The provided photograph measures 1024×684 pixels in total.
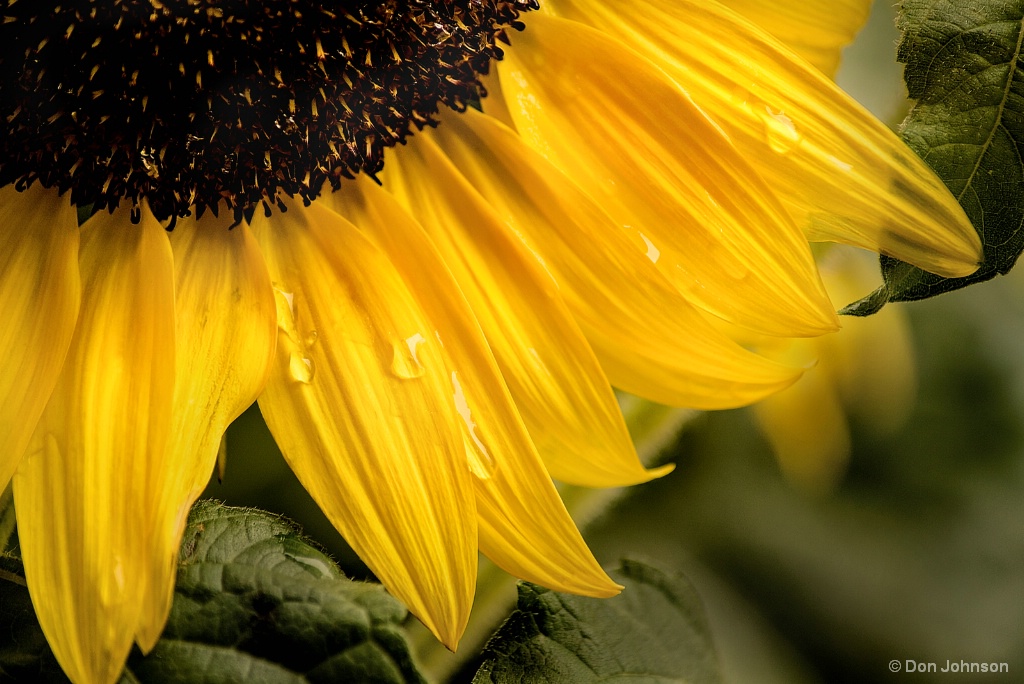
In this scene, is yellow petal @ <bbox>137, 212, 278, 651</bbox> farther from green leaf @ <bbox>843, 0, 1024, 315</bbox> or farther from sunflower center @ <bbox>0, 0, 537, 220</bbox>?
green leaf @ <bbox>843, 0, 1024, 315</bbox>

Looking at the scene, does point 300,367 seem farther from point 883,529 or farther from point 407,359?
point 883,529

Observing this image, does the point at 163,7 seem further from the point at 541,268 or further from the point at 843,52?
the point at 843,52

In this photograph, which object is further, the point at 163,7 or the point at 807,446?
the point at 807,446

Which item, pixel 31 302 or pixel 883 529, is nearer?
pixel 31 302

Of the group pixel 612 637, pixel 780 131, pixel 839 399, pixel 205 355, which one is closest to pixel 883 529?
pixel 839 399

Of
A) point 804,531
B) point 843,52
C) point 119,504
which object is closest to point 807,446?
point 804,531

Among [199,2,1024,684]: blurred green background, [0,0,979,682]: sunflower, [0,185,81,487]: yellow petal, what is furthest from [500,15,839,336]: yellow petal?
[199,2,1024,684]: blurred green background

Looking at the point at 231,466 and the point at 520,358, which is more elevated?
the point at 520,358
